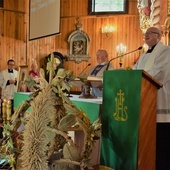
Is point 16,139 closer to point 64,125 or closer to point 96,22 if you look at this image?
point 64,125

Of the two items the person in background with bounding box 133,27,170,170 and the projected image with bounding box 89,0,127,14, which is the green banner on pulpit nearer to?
the person in background with bounding box 133,27,170,170

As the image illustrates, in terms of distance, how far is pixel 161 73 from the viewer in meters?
2.63

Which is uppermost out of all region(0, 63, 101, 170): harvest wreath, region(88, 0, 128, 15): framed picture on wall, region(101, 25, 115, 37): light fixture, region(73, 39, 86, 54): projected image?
region(88, 0, 128, 15): framed picture on wall

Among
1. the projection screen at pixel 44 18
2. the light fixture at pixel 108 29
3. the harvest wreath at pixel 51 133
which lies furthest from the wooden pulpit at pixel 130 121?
the light fixture at pixel 108 29

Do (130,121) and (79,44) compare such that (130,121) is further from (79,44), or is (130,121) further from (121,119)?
(79,44)

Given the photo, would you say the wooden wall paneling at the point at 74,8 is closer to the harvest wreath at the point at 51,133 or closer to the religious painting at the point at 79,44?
the religious painting at the point at 79,44

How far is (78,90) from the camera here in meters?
9.79

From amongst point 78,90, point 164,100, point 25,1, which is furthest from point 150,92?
point 25,1

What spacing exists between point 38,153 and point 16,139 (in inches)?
11.4

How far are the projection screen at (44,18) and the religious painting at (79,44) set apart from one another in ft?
4.96

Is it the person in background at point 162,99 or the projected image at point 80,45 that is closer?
the person in background at point 162,99

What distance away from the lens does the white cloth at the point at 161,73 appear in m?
2.53

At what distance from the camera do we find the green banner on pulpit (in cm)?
203

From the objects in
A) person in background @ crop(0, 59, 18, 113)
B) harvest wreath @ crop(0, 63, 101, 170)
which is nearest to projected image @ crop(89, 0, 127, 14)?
person in background @ crop(0, 59, 18, 113)
